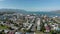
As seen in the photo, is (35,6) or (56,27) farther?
(35,6)

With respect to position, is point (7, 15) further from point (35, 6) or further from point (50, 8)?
point (50, 8)

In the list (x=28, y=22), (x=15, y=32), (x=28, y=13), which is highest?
(x=28, y=13)

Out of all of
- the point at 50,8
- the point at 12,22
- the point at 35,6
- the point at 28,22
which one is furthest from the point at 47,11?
the point at 12,22

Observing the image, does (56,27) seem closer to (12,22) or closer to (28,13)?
(28,13)

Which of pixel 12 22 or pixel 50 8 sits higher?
pixel 50 8

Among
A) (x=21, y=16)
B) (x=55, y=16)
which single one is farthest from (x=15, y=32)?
(x=55, y=16)

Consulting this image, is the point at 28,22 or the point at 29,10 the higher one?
the point at 29,10

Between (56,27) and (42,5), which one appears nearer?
(56,27)

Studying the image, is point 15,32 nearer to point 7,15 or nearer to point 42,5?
point 7,15
